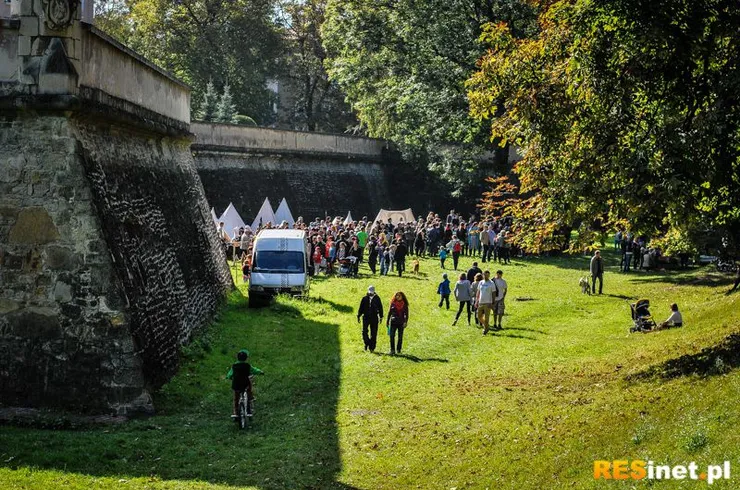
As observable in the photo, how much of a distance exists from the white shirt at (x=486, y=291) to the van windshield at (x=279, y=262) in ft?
21.7

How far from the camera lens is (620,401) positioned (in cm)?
1462

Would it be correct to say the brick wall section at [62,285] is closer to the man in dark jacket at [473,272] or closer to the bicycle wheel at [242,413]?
the bicycle wheel at [242,413]

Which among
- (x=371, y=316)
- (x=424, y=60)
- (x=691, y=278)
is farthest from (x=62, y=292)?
(x=424, y=60)

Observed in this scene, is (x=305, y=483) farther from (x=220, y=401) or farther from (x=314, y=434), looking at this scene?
(x=220, y=401)

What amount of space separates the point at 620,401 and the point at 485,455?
2.53 metres

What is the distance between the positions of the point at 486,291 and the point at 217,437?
37.9 feet

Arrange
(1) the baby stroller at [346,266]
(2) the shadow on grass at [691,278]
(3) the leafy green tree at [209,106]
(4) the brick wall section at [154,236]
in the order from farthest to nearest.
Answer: (3) the leafy green tree at [209,106], (1) the baby stroller at [346,266], (2) the shadow on grass at [691,278], (4) the brick wall section at [154,236]

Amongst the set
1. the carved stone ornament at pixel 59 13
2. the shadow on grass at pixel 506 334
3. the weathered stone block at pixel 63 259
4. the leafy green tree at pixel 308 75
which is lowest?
the shadow on grass at pixel 506 334

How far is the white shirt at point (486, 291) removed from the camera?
81.7 feet

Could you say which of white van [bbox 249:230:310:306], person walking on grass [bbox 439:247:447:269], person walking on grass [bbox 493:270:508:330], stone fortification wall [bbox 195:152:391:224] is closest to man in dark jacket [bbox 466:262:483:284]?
person walking on grass [bbox 493:270:508:330]

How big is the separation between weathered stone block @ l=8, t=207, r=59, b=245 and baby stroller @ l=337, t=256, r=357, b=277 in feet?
68.2

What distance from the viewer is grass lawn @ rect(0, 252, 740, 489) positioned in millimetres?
12281

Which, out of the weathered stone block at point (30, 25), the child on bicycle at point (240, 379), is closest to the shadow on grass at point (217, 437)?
the child on bicycle at point (240, 379)

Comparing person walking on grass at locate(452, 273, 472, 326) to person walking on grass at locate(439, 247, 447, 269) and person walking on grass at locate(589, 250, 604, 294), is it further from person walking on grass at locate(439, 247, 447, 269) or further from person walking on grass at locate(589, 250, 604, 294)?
person walking on grass at locate(439, 247, 447, 269)
